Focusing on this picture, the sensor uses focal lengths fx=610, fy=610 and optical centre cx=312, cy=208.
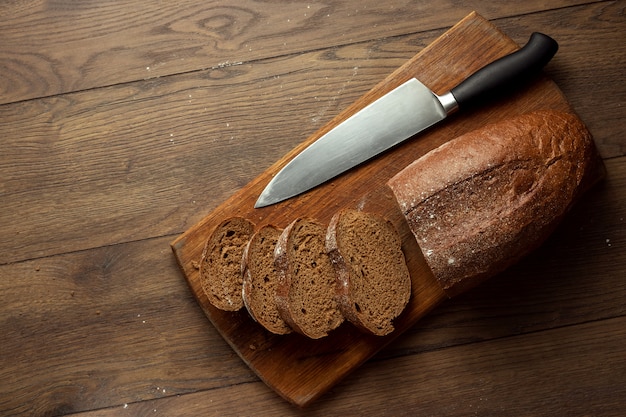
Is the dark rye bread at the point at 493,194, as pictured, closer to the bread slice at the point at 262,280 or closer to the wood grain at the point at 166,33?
the bread slice at the point at 262,280

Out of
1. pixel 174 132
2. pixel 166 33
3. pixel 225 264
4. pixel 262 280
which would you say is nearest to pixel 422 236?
pixel 262 280

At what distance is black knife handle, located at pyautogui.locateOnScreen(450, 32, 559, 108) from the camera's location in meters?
2.01

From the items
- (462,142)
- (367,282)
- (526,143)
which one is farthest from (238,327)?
(526,143)

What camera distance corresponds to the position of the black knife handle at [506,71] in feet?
6.60

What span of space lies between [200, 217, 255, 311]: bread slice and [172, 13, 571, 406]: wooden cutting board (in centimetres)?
9

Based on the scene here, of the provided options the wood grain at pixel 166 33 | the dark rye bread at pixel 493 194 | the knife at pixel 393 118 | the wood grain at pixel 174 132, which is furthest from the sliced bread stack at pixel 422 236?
the wood grain at pixel 166 33

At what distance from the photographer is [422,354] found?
2.17 meters

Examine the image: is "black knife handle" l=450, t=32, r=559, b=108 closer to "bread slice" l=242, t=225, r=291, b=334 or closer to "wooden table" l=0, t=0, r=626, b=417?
"wooden table" l=0, t=0, r=626, b=417

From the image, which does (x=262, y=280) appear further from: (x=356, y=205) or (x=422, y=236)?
(x=422, y=236)

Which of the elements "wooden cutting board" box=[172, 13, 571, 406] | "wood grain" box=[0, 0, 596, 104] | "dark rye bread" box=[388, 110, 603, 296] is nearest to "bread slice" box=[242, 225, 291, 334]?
"wooden cutting board" box=[172, 13, 571, 406]

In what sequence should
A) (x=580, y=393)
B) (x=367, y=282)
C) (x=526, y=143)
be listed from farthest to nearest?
(x=580, y=393) → (x=367, y=282) → (x=526, y=143)

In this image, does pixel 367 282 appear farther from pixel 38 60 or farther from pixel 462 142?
pixel 38 60

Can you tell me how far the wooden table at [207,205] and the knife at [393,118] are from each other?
0.49 feet

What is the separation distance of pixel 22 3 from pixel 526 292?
6.95 feet
